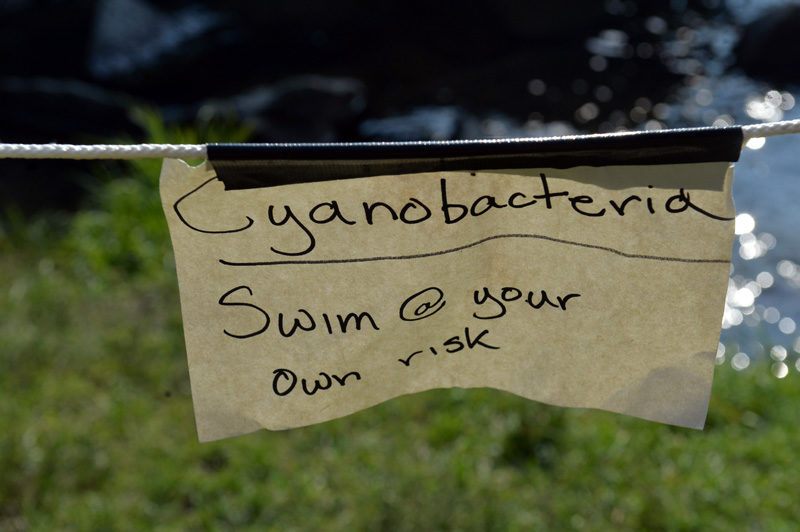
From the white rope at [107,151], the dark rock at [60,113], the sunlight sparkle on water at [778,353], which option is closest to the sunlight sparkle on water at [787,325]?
the sunlight sparkle on water at [778,353]

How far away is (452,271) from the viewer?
1197mm

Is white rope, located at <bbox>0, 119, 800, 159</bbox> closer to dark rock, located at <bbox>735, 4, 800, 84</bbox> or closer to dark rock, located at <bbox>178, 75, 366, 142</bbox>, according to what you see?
dark rock, located at <bbox>178, 75, 366, 142</bbox>

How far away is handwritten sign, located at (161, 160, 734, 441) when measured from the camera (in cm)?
112

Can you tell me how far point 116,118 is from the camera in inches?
291

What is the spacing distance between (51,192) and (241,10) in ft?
12.9

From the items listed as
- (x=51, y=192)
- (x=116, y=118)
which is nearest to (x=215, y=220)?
(x=51, y=192)

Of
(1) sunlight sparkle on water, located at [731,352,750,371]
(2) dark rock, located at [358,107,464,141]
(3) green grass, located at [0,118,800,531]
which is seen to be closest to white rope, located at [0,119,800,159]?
(3) green grass, located at [0,118,800,531]

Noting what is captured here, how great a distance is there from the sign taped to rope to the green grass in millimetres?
1497

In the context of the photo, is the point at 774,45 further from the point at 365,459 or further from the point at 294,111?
the point at 365,459

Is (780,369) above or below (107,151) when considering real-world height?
below

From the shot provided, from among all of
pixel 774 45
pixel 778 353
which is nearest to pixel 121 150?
pixel 778 353

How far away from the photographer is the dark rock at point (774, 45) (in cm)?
738

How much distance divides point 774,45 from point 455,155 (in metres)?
7.55

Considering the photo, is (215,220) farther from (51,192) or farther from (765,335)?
(51,192)
